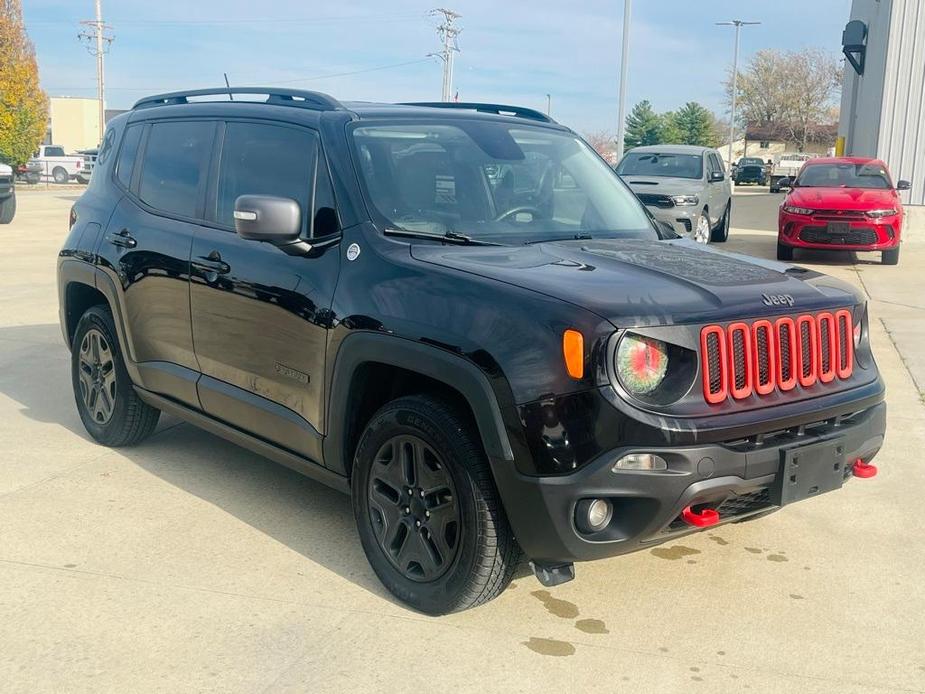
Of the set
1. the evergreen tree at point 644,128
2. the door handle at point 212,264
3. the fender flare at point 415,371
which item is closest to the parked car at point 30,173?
the door handle at point 212,264

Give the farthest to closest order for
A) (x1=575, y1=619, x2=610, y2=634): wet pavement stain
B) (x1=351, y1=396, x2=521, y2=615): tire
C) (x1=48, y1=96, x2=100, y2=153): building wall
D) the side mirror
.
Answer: (x1=48, y1=96, x2=100, y2=153): building wall, the side mirror, (x1=575, y1=619, x2=610, y2=634): wet pavement stain, (x1=351, y1=396, x2=521, y2=615): tire

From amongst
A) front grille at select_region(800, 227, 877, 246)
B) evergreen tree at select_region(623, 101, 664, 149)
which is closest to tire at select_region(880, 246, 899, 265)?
front grille at select_region(800, 227, 877, 246)

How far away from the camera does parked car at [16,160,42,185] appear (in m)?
43.6

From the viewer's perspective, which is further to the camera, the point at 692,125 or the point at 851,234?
the point at 692,125

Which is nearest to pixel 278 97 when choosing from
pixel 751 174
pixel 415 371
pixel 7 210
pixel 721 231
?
pixel 415 371

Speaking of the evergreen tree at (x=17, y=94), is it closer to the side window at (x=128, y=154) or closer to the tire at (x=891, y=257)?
the tire at (x=891, y=257)

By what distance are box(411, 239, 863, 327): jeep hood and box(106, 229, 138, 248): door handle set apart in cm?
195

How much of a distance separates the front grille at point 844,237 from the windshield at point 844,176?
1218 mm

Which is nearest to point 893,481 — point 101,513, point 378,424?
point 378,424

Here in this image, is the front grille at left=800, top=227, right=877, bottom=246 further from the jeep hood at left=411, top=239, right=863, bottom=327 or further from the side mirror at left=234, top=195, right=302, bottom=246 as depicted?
the side mirror at left=234, top=195, right=302, bottom=246

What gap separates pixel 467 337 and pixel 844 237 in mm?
12539

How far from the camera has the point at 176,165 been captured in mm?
4922

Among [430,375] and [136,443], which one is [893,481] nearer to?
[430,375]

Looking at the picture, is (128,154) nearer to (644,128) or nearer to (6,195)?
(6,195)
